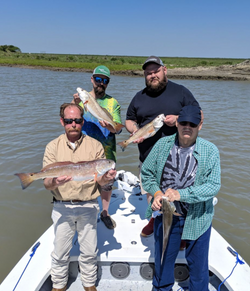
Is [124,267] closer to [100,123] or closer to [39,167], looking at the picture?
[100,123]

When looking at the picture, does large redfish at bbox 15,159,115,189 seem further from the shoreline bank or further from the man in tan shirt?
the shoreline bank

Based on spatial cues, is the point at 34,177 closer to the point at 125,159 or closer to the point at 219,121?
the point at 125,159

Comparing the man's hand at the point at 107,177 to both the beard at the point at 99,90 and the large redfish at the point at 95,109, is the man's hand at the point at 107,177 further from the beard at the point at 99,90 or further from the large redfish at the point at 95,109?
the beard at the point at 99,90

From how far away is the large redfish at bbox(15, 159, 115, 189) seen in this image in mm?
2691

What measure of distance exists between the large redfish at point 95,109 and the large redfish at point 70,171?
1142 mm

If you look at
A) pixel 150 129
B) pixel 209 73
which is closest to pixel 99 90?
pixel 150 129

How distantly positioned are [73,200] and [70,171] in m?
0.47

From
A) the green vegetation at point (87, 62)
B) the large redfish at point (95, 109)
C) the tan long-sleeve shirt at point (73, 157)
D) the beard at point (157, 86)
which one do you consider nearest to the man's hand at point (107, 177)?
the tan long-sleeve shirt at point (73, 157)

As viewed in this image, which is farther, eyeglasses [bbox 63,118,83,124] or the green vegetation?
the green vegetation

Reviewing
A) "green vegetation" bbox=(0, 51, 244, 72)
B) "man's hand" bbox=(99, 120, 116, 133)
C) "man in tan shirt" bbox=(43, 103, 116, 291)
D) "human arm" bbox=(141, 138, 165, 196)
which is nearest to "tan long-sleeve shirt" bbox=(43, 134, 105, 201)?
"man in tan shirt" bbox=(43, 103, 116, 291)

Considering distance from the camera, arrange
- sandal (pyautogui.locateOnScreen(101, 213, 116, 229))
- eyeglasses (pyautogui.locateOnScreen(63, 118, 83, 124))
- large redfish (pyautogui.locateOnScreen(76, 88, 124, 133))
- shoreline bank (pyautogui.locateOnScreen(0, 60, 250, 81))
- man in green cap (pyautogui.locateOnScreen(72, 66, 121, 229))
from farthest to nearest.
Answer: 1. shoreline bank (pyautogui.locateOnScreen(0, 60, 250, 81))
2. sandal (pyautogui.locateOnScreen(101, 213, 116, 229))
3. man in green cap (pyautogui.locateOnScreen(72, 66, 121, 229))
4. large redfish (pyautogui.locateOnScreen(76, 88, 124, 133))
5. eyeglasses (pyautogui.locateOnScreen(63, 118, 83, 124))

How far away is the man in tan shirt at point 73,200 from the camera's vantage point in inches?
115

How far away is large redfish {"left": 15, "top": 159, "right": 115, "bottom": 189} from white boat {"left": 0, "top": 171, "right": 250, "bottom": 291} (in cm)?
126

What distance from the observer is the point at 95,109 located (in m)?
3.73
